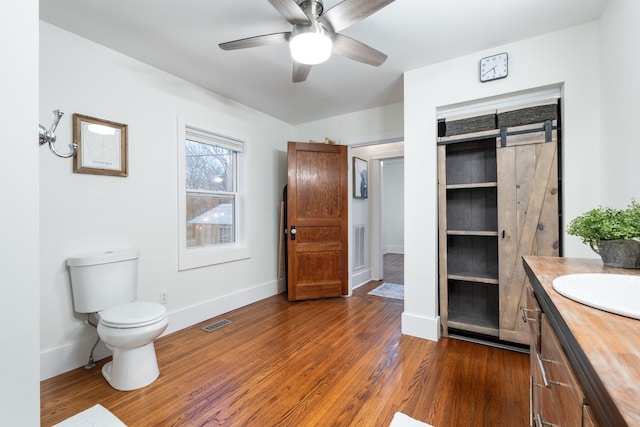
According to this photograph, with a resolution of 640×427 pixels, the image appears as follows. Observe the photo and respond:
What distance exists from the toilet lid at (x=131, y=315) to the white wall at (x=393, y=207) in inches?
258

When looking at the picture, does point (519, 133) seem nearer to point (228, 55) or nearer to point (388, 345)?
point (388, 345)

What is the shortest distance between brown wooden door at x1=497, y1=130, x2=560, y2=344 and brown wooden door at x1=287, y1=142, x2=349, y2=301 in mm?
1834

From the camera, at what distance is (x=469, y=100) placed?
2.31m

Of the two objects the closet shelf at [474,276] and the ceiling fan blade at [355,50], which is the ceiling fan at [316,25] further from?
the closet shelf at [474,276]

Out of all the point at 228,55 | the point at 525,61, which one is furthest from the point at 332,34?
the point at 525,61

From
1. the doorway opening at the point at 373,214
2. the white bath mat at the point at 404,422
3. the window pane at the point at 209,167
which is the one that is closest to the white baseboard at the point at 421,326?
the white bath mat at the point at 404,422

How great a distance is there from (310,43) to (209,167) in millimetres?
2011

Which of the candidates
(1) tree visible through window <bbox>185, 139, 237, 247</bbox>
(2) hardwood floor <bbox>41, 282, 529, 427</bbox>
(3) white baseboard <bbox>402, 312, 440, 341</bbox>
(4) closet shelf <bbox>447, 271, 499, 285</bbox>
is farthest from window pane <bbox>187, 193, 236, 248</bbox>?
(4) closet shelf <bbox>447, 271, 499, 285</bbox>

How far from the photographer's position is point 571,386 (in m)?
0.58

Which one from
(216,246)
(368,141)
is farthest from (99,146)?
(368,141)

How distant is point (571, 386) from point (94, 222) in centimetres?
274

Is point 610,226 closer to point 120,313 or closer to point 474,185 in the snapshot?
point 474,185

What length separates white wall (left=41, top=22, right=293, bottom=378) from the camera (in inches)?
75.3

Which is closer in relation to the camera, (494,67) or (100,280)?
(100,280)
